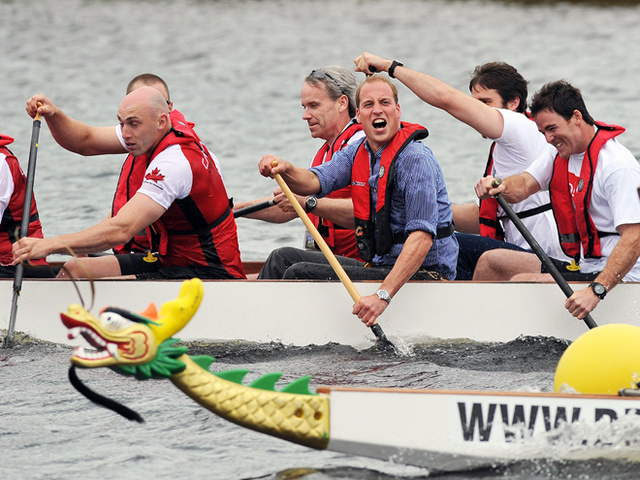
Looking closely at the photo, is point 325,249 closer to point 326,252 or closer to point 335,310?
point 326,252

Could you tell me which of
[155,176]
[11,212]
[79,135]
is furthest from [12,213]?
[155,176]

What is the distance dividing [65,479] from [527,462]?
6.40 feet

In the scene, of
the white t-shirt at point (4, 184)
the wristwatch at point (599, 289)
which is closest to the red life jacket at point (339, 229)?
the wristwatch at point (599, 289)

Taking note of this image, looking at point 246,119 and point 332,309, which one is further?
point 246,119

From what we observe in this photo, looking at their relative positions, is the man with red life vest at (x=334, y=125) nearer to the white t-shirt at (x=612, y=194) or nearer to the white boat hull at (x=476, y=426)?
the white t-shirt at (x=612, y=194)

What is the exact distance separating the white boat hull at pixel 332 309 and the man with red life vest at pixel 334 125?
0.54 m

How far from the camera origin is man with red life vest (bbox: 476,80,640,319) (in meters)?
5.68

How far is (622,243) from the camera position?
18.6 feet

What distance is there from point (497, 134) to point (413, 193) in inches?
35.6

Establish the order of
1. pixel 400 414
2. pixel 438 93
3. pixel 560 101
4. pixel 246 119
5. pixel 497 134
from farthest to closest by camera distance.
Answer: pixel 246 119
pixel 497 134
pixel 438 93
pixel 560 101
pixel 400 414

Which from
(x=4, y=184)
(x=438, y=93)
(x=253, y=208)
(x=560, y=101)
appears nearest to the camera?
(x=560, y=101)

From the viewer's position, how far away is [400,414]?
166 inches

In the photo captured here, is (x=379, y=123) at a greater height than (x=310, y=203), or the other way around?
(x=379, y=123)

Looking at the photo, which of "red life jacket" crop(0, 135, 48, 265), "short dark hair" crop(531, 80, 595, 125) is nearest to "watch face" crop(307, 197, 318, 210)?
"short dark hair" crop(531, 80, 595, 125)
